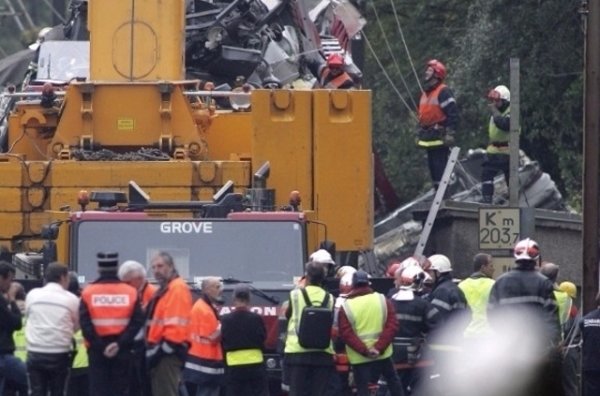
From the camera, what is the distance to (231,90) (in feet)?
70.6

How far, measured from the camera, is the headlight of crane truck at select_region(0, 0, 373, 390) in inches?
709

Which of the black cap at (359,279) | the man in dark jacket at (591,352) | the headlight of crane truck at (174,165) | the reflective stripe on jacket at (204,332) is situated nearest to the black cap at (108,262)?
the reflective stripe on jacket at (204,332)

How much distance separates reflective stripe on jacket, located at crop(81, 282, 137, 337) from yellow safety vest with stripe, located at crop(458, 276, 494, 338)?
3.66 meters

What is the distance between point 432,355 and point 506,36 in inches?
489

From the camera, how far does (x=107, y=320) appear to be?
1589 centimetres

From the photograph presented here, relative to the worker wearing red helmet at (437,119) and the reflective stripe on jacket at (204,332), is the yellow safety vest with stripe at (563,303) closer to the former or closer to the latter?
the reflective stripe on jacket at (204,332)

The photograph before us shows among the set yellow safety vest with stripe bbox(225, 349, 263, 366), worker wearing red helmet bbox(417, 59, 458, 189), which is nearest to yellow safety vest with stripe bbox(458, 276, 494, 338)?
yellow safety vest with stripe bbox(225, 349, 263, 366)

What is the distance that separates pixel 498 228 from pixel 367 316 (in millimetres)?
3771

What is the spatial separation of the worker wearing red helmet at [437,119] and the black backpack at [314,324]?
23.8ft

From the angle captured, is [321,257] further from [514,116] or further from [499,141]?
[499,141]

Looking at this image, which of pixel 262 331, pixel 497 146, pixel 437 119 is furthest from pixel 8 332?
pixel 497 146

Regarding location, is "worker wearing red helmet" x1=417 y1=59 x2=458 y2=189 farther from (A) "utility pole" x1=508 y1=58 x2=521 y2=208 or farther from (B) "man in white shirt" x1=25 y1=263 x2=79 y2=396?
(B) "man in white shirt" x1=25 y1=263 x2=79 y2=396

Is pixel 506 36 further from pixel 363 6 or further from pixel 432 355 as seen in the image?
pixel 432 355

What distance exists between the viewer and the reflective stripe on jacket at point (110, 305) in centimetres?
1585
